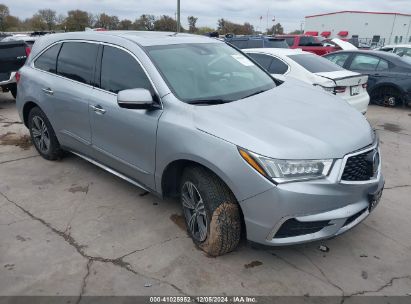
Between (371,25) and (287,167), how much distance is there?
2686 inches

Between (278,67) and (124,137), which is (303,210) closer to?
(124,137)

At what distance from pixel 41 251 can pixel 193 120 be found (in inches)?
69.0

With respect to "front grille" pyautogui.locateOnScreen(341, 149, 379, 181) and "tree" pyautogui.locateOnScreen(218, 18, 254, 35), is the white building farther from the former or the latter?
"front grille" pyautogui.locateOnScreen(341, 149, 379, 181)

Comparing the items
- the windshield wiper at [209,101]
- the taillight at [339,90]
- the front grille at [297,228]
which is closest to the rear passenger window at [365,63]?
the taillight at [339,90]

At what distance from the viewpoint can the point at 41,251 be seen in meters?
3.16

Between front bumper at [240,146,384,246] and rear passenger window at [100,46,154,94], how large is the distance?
1.48 m

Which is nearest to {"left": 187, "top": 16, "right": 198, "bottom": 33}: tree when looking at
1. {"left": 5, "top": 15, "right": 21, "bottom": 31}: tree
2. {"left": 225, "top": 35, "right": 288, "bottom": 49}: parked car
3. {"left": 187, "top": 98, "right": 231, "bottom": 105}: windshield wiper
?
{"left": 5, "top": 15, "right": 21, "bottom": 31}: tree

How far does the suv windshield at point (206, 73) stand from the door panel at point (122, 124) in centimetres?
25

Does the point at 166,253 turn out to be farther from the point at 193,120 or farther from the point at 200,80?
the point at 200,80

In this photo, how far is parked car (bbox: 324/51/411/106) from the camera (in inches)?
338

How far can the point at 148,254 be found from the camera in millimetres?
3119

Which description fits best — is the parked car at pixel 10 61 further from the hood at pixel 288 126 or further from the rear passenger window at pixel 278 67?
the hood at pixel 288 126

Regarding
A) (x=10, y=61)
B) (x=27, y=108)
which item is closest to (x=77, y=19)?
(x=10, y=61)

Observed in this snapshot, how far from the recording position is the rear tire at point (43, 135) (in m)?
4.80
